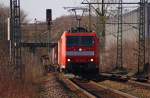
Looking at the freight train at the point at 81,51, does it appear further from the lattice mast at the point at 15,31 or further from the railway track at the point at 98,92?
the railway track at the point at 98,92

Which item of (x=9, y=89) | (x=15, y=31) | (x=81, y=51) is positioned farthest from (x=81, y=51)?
(x=9, y=89)

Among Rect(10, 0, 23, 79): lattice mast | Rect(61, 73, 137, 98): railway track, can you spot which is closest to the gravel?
Rect(61, 73, 137, 98): railway track

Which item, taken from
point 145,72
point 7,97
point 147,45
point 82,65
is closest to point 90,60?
point 82,65

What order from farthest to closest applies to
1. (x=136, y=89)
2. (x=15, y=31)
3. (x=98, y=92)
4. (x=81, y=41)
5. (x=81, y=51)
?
(x=81, y=41), (x=81, y=51), (x=15, y=31), (x=136, y=89), (x=98, y=92)

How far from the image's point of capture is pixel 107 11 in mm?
78812

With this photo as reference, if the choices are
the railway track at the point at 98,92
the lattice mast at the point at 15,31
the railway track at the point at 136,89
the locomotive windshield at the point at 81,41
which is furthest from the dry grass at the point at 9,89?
the locomotive windshield at the point at 81,41

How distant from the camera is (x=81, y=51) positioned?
113 feet

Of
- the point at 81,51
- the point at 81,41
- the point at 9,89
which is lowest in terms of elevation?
the point at 9,89

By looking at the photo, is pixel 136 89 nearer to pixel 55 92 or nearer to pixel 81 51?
pixel 55 92

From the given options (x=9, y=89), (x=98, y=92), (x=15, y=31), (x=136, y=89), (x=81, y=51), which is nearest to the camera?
(x=9, y=89)

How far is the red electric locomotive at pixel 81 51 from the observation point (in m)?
34.2

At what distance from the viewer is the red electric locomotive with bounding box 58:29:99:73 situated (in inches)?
1346

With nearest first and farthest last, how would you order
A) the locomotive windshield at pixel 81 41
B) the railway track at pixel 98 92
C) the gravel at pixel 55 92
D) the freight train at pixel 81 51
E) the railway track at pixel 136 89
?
the railway track at pixel 98 92 < the gravel at pixel 55 92 < the railway track at pixel 136 89 < the freight train at pixel 81 51 < the locomotive windshield at pixel 81 41

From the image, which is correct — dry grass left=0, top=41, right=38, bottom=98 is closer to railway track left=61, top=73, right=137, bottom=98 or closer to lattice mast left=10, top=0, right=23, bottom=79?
railway track left=61, top=73, right=137, bottom=98
